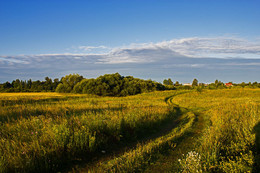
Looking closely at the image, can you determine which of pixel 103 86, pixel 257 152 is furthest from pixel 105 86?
pixel 257 152

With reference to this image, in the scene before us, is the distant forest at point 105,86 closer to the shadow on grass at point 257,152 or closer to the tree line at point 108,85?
the tree line at point 108,85

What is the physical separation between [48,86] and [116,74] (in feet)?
107

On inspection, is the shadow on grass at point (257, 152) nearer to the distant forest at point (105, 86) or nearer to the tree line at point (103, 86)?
the distant forest at point (105, 86)

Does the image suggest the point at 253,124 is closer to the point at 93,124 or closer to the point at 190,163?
the point at 190,163

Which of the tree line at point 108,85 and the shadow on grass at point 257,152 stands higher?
the tree line at point 108,85

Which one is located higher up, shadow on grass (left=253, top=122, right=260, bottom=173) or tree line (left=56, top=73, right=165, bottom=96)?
tree line (left=56, top=73, right=165, bottom=96)

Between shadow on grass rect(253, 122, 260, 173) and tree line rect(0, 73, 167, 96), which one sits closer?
shadow on grass rect(253, 122, 260, 173)

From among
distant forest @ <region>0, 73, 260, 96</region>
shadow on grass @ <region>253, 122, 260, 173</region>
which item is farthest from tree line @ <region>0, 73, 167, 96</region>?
shadow on grass @ <region>253, 122, 260, 173</region>

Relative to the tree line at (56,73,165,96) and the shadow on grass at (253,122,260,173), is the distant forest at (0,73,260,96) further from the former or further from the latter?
the shadow on grass at (253,122,260,173)

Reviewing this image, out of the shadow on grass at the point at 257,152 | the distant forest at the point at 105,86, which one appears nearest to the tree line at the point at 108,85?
the distant forest at the point at 105,86

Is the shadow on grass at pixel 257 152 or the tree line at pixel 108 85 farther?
the tree line at pixel 108 85

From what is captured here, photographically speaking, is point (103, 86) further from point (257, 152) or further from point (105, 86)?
point (257, 152)

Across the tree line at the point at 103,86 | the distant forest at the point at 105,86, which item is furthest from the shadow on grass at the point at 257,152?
the tree line at the point at 103,86

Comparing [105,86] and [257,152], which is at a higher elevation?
[105,86]
